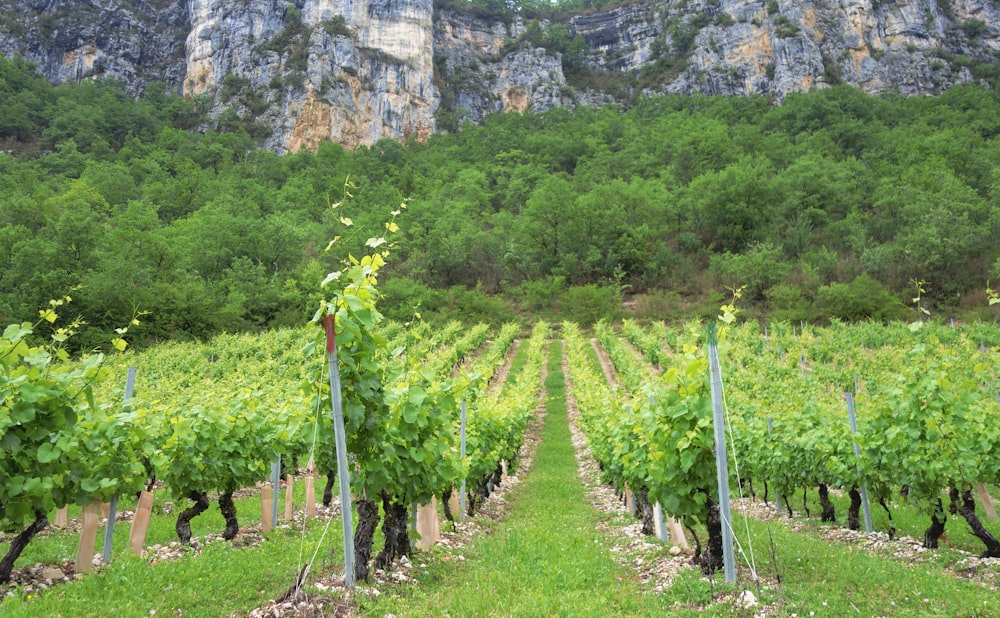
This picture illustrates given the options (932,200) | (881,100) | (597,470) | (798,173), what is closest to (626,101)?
(881,100)

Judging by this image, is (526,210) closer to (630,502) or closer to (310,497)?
(630,502)

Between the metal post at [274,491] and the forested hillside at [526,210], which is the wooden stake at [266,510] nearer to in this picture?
the metal post at [274,491]

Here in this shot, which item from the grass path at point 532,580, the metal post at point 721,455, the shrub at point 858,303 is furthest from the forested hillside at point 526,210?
the metal post at point 721,455

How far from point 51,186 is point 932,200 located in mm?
65978

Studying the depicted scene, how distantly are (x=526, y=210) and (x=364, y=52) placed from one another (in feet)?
127

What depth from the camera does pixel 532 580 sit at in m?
Answer: 4.51

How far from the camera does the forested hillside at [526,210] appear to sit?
35000 mm

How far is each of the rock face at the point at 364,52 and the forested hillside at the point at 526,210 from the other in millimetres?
6513

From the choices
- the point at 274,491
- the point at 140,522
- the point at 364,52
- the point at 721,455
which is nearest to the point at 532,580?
the point at 721,455

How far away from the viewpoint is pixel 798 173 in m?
49.5

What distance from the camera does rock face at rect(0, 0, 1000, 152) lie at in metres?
73.9

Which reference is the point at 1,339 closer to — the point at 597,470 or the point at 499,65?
the point at 597,470

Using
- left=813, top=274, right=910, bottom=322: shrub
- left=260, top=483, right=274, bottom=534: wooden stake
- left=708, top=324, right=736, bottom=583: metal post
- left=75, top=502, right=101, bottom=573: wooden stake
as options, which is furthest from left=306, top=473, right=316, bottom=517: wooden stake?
left=813, top=274, right=910, bottom=322: shrub

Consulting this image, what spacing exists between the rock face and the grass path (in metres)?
72.3
